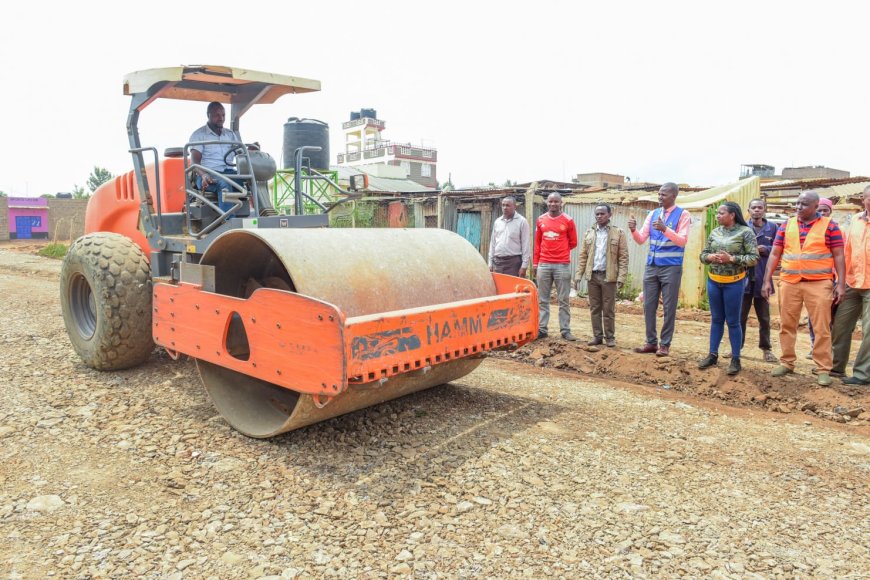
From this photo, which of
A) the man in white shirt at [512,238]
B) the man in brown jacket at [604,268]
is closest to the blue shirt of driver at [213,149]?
the man in white shirt at [512,238]

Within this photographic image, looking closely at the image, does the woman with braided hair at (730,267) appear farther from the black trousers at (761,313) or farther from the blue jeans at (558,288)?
the blue jeans at (558,288)

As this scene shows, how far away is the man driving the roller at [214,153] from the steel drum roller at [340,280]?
917mm

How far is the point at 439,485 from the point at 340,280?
1.31 m

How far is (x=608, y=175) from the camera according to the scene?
32.1 meters

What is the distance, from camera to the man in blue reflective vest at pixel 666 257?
21.3ft

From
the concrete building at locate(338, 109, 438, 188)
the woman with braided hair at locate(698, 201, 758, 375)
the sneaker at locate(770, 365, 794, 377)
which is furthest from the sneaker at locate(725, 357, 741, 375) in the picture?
the concrete building at locate(338, 109, 438, 188)

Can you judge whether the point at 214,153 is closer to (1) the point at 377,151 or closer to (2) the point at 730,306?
(2) the point at 730,306

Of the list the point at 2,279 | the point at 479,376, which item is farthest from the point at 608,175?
the point at 479,376

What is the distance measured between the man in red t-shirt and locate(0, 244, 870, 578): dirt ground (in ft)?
7.67

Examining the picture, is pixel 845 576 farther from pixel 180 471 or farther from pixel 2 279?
pixel 2 279

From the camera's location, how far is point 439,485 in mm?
3420

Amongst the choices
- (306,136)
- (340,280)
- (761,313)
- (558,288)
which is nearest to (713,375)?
(761,313)

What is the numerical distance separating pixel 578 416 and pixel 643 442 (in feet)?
1.90

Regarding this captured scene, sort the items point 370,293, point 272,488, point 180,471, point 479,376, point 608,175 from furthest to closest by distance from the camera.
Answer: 1. point 608,175
2. point 479,376
3. point 370,293
4. point 180,471
5. point 272,488
